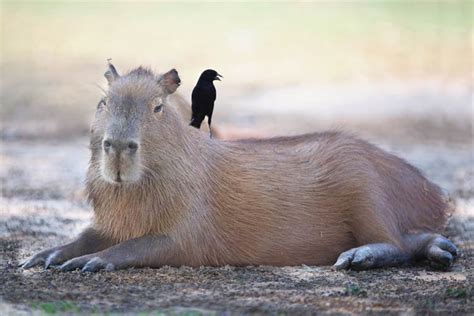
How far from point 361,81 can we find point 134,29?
7087mm

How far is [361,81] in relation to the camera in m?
18.1

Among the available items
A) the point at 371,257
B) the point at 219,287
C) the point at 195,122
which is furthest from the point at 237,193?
the point at 219,287

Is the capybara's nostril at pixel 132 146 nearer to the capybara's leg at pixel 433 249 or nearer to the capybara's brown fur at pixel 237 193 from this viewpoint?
the capybara's brown fur at pixel 237 193

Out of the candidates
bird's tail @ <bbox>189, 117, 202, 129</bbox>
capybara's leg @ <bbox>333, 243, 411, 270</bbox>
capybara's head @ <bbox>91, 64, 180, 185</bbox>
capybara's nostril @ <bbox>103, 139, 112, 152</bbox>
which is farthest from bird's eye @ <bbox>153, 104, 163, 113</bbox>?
capybara's leg @ <bbox>333, 243, 411, 270</bbox>

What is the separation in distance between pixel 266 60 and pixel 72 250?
14.1 meters

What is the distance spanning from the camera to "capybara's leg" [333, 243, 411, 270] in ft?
21.9

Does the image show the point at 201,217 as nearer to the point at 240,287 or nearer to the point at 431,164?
the point at 240,287

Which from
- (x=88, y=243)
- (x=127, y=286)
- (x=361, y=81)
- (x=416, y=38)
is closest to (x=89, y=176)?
(x=88, y=243)

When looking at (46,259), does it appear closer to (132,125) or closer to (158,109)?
(132,125)

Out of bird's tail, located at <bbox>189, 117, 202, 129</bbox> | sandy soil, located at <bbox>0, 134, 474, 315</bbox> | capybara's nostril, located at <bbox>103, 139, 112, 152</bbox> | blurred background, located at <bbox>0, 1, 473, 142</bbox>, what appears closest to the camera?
sandy soil, located at <bbox>0, 134, 474, 315</bbox>

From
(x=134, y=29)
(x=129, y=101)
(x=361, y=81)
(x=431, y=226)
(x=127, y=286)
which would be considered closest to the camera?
(x=127, y=286)

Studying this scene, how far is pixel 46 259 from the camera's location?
21.7 ft

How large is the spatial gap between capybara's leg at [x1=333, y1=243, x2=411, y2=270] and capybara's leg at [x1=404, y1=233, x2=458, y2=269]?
0.18 metres

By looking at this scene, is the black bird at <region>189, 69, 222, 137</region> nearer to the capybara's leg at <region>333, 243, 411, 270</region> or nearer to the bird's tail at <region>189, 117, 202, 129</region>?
the bird's tail at <region>189, 117, 202, 129</region>
